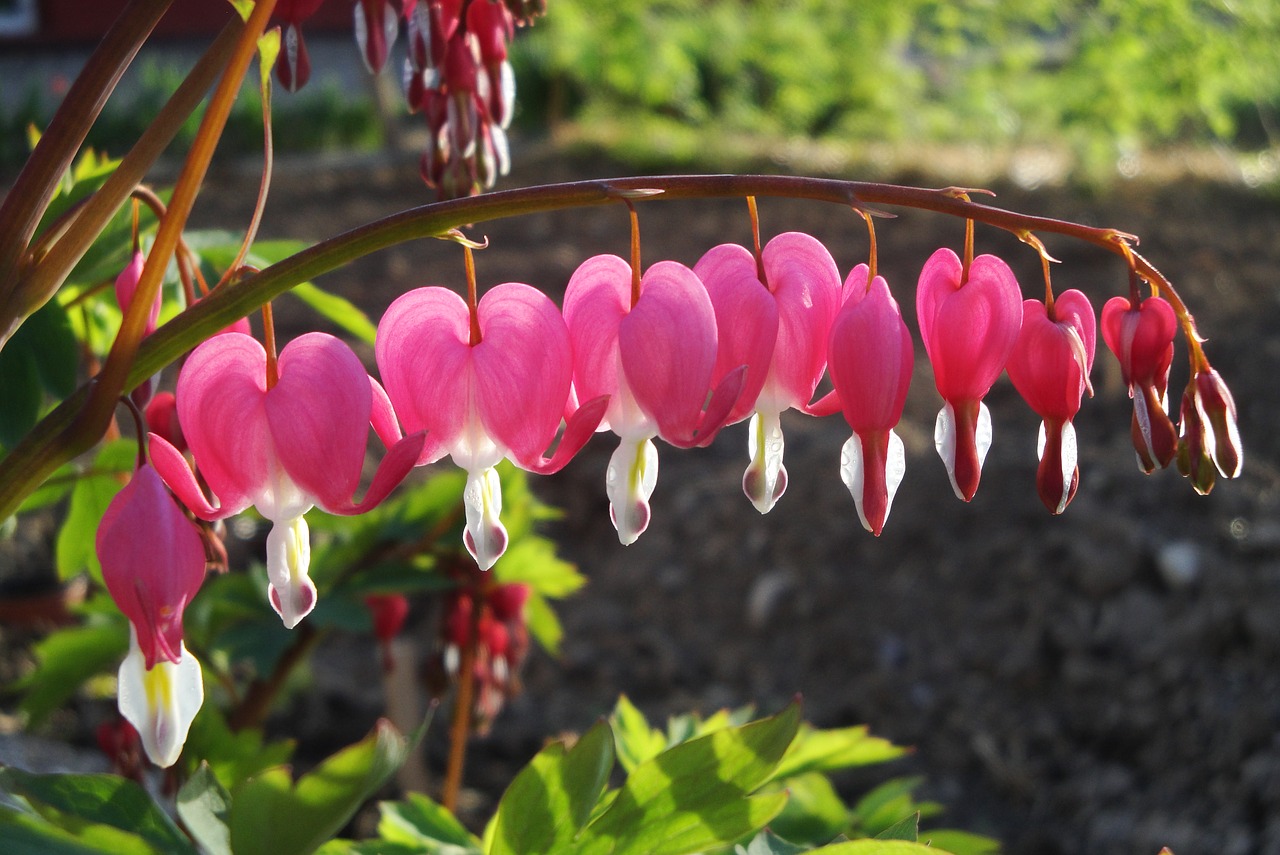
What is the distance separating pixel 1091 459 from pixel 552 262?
2676mm

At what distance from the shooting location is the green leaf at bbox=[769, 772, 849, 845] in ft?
3.70

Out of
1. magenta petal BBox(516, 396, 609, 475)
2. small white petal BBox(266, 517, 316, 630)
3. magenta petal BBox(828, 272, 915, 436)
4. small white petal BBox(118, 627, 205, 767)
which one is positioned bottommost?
small white petal BBox(118, 627, 205, 767)

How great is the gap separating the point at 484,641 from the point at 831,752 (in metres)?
0.53

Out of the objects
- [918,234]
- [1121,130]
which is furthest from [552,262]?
[1121,130]

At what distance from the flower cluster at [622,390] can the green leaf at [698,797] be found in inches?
7.2

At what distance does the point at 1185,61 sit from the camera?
5.53 meters

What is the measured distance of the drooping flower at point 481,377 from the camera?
651 mm

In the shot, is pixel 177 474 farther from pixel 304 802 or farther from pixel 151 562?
pixel 304 802

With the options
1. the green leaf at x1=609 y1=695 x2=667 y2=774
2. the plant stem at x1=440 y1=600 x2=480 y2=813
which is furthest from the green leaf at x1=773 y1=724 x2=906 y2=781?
the plant stem at x1=440 y1=600 x2=480 y2=813

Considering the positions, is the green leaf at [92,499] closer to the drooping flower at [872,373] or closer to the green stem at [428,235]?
the green stem at [428,235]

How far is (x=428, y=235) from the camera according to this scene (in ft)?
2.05

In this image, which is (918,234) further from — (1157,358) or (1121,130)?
(1157,358)

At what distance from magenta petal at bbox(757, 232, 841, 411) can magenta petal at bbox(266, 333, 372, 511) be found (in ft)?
0.75

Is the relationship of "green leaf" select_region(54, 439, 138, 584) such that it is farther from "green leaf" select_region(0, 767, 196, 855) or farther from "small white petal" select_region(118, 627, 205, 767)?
"small white petal" select_region(118, 627, 205, 767)
